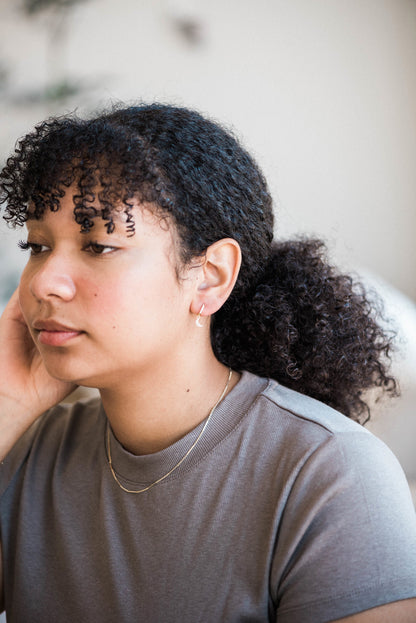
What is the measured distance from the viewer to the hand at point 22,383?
4.04 ft

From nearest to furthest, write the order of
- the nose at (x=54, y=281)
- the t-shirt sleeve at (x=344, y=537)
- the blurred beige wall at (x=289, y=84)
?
the t-shirt sleeve at (x=344, y=537), the nose at (x=54, y=281), the blurred beige wall at (x=289, y=84)

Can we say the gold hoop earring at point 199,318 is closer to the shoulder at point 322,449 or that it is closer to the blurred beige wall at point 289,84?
the shoulder at point 322,449

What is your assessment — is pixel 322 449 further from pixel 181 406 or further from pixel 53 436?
pixel 53 436

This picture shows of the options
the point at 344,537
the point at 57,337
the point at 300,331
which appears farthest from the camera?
the point at 300,331

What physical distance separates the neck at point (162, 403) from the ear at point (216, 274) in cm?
12

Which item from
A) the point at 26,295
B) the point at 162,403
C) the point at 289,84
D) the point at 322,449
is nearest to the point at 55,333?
the point at 26,295

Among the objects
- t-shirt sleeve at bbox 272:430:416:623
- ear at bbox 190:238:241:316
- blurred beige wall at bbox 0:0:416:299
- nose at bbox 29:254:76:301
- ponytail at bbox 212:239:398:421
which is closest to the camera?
t-shirt sleeve at bbox 272:430:416:623

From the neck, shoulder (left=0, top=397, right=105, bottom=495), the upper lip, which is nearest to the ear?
the neck

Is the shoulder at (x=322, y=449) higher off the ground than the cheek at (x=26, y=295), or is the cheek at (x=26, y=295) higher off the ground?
the cheek at (x=26, y=295)

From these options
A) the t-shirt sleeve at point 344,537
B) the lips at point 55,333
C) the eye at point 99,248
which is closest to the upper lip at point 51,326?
the lips at point 55,333

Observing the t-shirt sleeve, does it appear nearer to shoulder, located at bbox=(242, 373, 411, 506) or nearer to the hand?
shoulder, located at bbox=(242, 373, 411, 506)

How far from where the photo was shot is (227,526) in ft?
3.22

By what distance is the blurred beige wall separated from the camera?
1.87m

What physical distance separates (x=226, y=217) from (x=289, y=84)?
1061 millimetres
